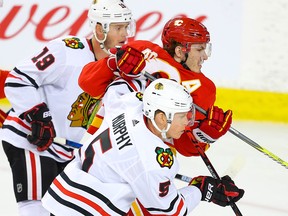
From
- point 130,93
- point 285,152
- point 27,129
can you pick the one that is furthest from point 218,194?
point 285,152

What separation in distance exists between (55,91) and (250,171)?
5.21 ft

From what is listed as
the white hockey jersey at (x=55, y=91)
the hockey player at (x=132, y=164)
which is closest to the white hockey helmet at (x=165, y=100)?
the hockey player at (x=132, y=164)

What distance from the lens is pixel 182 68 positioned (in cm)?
284

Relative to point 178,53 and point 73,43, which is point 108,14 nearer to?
point 73,43

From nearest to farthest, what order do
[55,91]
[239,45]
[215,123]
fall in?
[215,123], [55,91], [239,45]

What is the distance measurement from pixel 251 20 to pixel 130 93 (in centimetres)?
262

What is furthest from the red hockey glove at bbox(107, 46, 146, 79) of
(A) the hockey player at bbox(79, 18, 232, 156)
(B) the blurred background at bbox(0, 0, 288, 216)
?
(B) the blurred background at bbox(0, 0, 288, 216)

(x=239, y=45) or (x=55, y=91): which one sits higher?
(x=55, y=91)

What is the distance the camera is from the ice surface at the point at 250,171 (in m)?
3.79

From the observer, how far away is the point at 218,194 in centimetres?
266

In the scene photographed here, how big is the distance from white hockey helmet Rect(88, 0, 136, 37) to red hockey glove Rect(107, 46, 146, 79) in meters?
0.39

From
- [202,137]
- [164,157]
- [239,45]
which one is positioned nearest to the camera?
[164,157]

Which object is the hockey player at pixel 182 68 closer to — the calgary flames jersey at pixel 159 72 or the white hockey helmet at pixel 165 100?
the calgary flames jersey at pixel 159 72

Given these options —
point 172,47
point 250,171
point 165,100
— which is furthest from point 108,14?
point 250,171
